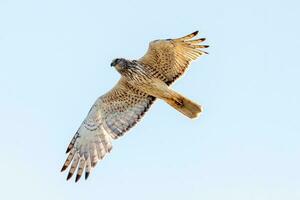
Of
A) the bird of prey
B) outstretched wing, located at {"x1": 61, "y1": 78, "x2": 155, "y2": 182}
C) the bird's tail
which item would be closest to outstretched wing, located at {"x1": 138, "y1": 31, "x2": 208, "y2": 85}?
the bird of prey

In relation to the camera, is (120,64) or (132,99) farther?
(132,99)

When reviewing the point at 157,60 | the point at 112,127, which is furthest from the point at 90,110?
the point at 157,60

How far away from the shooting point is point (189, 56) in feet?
55.9

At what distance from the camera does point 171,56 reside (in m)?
17.0

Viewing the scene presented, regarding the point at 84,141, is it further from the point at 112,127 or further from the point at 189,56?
the point at 189,56

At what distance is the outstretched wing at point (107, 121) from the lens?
1755 centimetres

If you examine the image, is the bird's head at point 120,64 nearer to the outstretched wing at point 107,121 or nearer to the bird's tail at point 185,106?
the outstretched wing at point 107,121

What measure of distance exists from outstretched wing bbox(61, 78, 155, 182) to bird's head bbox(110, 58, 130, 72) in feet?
1.48

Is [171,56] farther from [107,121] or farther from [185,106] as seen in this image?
[107,121]

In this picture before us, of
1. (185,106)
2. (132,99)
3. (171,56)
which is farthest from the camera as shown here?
(132,99)

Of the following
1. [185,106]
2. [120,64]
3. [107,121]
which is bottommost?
[107,121]

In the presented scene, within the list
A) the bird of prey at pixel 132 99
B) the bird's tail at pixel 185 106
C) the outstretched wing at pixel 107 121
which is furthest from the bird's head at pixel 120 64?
the bird's tail at pixel 185 106

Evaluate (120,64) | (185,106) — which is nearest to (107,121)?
(120,64)

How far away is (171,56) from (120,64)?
1047 mm
